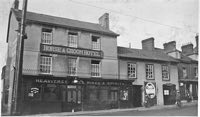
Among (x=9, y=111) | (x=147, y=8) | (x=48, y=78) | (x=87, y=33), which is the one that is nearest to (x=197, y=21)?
(x=147, y=8)

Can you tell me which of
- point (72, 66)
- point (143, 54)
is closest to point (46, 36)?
point (72, 66)

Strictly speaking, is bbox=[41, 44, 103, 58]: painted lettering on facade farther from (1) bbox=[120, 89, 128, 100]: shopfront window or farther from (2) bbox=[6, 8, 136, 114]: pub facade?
(1) bbox=[120, 89, 128, 100]: shopfront window

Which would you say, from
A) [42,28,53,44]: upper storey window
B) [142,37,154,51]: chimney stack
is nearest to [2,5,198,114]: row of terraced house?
[42,28,53,44]: upper storey window

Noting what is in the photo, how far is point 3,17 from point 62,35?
4.22m

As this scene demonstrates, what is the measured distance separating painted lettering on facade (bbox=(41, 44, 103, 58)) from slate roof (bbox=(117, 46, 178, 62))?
5.72ft

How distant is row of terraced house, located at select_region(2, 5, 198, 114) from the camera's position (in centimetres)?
1127

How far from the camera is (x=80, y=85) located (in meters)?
12.5

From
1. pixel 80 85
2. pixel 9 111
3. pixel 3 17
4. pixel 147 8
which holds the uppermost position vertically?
pixel 147 8

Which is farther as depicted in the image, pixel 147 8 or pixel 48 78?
pixel 48 78

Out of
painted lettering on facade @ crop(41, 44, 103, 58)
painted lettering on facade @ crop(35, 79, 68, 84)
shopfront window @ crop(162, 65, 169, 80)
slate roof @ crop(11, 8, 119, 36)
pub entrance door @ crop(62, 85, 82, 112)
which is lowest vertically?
pub entrance door @ crop(62, 85, 82, 112)

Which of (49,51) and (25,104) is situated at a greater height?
(49,51)

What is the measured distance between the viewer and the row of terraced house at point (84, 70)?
444 inches

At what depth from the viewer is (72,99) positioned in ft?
40.0

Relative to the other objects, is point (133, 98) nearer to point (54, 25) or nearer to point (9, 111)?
point (54, 25)
